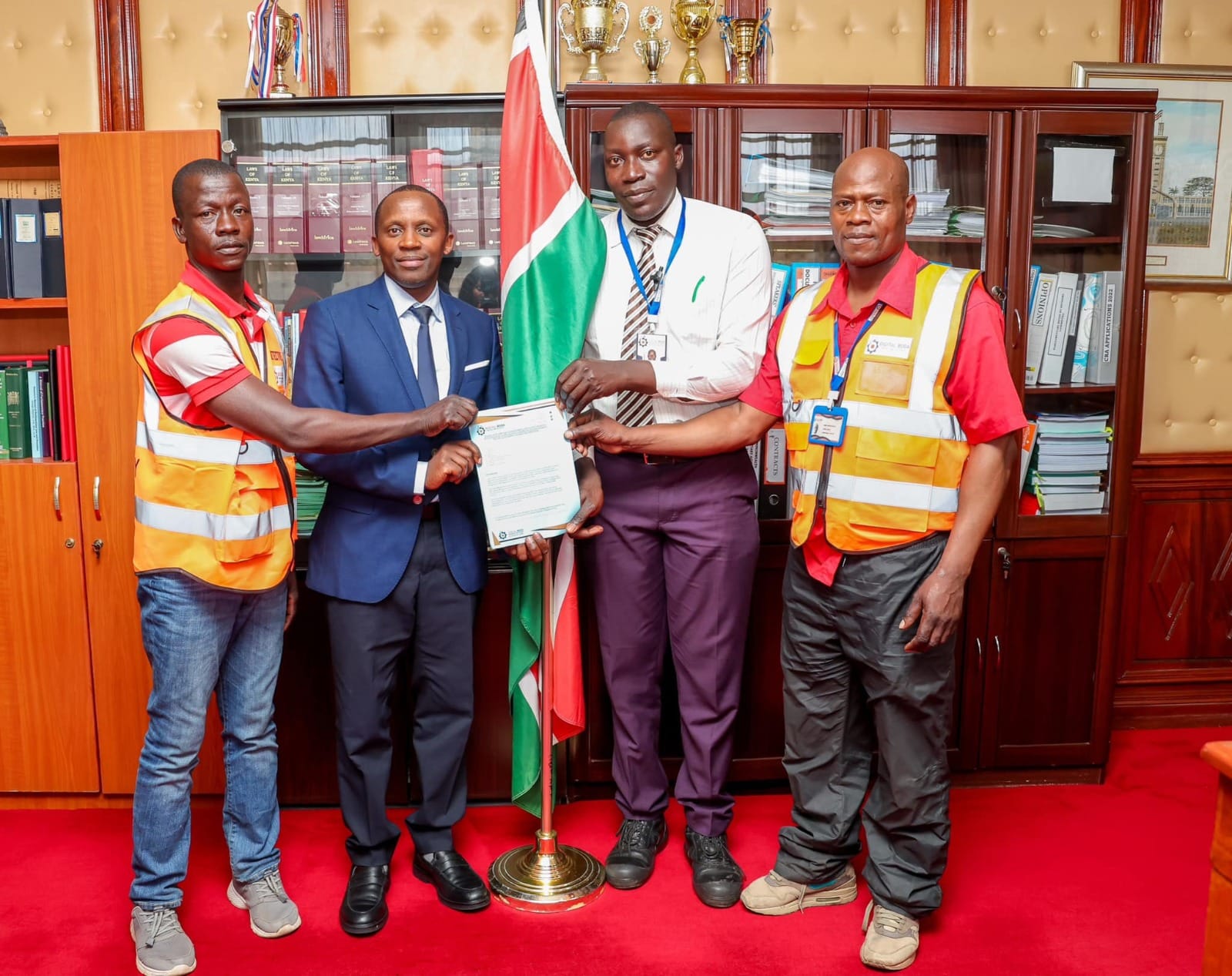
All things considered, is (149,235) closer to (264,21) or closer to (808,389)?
(264,21)

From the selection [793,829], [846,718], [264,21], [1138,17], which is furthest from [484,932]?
[1138,17]

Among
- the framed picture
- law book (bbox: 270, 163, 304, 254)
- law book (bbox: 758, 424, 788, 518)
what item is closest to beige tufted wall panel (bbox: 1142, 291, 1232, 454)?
the framed picture

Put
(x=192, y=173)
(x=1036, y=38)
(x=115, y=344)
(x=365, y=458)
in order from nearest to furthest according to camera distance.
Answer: (x=192, y=173) < (x=365, y=458) < (x=115, y=344) < (x=1036, y=38)

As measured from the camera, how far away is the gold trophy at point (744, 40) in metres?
3.11

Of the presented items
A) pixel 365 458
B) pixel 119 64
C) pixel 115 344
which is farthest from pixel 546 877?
pixel 119 64

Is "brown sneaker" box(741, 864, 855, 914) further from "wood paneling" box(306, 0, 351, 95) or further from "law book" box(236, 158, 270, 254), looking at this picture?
"wood paneling" box(306, 0, 351, 95)

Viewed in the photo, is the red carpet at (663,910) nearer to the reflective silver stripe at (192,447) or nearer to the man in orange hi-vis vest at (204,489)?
the man in orange hi-vis vest at (204,489)

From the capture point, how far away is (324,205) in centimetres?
291

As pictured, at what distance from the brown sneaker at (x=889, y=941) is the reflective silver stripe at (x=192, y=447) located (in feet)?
5.57

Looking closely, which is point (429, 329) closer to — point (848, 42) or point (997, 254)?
point (997, 254)

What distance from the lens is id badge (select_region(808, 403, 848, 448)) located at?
6.95 ft

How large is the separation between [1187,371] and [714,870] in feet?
8.32

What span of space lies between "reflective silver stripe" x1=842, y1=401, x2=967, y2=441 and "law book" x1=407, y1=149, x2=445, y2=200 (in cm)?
149

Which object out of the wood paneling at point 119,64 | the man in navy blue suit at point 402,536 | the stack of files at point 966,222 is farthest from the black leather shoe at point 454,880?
the wood paneling at point 119,64
